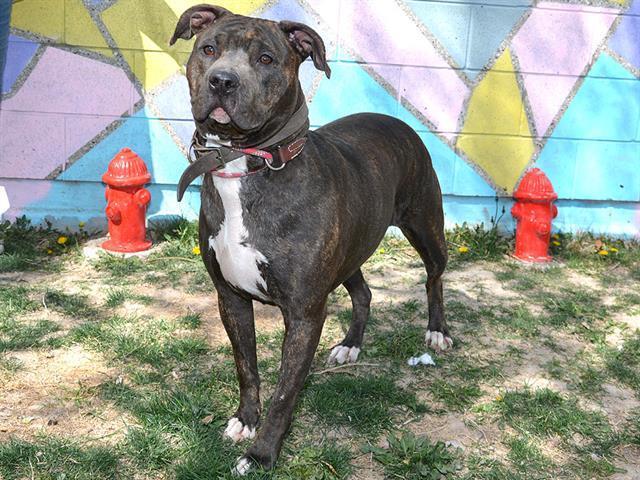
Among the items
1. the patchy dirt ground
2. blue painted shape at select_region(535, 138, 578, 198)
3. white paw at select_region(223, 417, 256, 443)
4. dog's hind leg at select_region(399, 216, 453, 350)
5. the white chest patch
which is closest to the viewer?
the white chest patch

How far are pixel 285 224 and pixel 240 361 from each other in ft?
2.41

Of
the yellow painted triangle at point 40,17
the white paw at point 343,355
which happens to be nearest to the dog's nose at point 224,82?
the white paw at point 343,355

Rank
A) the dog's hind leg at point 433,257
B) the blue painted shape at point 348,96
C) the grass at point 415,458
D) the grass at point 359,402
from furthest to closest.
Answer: the blue painted shape at point 348,96
the dog's hind leg at point 433,257
the grass at point 359,402
the grass at point 415,458

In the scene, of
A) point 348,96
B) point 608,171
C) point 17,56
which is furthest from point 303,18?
point 608,171

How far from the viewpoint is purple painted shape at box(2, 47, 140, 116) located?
19.7ft

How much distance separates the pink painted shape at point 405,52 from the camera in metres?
6.11

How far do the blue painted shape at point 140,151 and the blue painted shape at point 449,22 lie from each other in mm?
2270

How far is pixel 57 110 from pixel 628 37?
4.68 metres

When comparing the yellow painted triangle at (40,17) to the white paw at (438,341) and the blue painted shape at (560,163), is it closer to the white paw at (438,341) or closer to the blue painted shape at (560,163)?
the white paw at (438,341)

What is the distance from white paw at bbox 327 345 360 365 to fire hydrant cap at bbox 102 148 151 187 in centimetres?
233

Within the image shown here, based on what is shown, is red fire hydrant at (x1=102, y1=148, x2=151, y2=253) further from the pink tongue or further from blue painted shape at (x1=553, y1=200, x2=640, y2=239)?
blue painted shape at (x1=553, y1=200, x2=640, y2=239)

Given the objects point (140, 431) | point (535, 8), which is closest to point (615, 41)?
point (535, 8)

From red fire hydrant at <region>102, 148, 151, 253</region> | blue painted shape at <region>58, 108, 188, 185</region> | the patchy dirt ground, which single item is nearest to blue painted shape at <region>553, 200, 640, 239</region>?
the patchy dirt ground

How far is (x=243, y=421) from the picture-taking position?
3.39 metres
